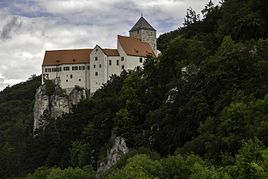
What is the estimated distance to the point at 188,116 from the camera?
47.9 meters

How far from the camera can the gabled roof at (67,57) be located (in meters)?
96.7

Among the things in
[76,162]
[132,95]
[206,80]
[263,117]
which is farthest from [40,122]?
[263,117]

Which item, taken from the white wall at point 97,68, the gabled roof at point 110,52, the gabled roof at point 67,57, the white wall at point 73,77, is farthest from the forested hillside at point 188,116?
the gabled roof at point 67,57

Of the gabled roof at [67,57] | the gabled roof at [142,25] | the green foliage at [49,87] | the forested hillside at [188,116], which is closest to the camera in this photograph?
the forested hillside at [188,116]

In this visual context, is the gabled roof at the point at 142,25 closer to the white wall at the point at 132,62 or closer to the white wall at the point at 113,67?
Answer: the white wall at the point at 132,62

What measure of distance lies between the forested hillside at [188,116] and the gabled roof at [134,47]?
38.4ft

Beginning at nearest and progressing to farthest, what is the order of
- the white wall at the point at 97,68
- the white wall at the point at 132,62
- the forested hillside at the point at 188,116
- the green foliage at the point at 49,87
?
the forested hillside at the point at 188,116 < the white wall at the point at 97,68 < the green foliage at the point at 49,87 < the white wall at the point at 132,62

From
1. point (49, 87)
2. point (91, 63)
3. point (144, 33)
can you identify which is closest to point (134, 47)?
point (91, 63)

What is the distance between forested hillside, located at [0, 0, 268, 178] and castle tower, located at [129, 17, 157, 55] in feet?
68.2

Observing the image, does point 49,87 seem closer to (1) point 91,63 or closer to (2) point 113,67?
(1) point 91,63

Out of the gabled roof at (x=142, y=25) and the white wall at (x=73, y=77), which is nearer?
the white wall at (x=73, y=77)

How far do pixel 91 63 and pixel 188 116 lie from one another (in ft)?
160

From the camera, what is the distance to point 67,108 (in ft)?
306

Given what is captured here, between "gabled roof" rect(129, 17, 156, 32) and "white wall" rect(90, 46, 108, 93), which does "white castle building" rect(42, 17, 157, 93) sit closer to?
"white wall" rect(90, 46, 108, 93)
